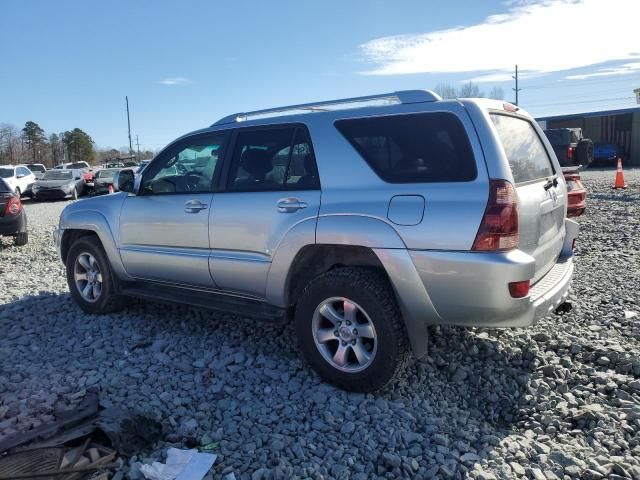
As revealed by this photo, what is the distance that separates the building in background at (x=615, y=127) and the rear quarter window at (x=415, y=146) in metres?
32.0

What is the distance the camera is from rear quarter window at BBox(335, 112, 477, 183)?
11.5 ft

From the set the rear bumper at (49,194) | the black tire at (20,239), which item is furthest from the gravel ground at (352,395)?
the rear bumper at (49,194)

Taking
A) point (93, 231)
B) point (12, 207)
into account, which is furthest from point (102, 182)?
point (93, 231)

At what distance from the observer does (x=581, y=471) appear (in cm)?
296

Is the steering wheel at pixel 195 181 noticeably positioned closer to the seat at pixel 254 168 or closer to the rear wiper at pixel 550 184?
the seat at pixel 254 168

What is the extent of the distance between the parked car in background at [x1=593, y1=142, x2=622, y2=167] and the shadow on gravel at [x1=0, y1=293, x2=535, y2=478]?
29.2m

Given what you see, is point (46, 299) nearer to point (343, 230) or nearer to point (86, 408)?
point (86, 408)

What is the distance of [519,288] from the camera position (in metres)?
3.36

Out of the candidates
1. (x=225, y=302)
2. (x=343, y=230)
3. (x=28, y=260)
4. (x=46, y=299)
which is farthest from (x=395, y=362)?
(x=28, y=260)

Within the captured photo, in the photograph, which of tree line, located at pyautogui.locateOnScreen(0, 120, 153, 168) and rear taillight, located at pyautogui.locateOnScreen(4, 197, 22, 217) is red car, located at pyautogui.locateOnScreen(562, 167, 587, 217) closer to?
rear taillight, located at pyautogui.locateOnScreen(4, 197, 22, 217)

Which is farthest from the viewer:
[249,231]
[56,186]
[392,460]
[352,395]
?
[56,186]

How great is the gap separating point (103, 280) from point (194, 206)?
1593 millimetres

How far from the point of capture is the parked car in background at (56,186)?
23.7 metres

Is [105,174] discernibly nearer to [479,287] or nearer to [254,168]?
[254,168]
